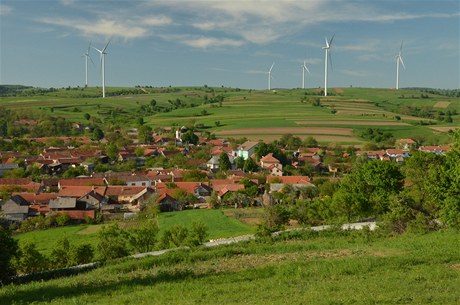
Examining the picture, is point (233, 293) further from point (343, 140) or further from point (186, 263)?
point (343, 140)

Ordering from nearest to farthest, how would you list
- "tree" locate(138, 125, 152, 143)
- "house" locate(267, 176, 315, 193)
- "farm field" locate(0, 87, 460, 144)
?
"house" locate(267, 176, 315, 193)
"tree" locate(138, 125, 152, 143)
"farm field" locate(0, 87, 460, 144)

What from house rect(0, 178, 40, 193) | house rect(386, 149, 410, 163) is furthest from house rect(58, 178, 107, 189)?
house rect(386, 149, 410, 163)

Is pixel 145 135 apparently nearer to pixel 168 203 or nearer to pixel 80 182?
pixel 80 182

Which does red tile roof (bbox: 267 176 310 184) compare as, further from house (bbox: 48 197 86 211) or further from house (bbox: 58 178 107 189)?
house (bbox: 48 197 86 211)

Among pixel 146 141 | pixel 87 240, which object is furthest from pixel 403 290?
pixel 146 141

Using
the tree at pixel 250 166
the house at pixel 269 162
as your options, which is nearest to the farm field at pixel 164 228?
the tree at pixel 250 166

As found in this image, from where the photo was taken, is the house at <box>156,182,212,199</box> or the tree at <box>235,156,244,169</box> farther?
the tree at <box>235,156,244,169</box>
